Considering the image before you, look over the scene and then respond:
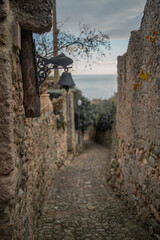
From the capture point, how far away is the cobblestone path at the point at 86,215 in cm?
394

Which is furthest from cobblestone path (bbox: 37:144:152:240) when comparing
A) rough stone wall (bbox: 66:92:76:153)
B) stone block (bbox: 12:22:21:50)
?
rough stone wall (bbox: 66:92:76:153)

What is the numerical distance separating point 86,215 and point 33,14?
153 inches

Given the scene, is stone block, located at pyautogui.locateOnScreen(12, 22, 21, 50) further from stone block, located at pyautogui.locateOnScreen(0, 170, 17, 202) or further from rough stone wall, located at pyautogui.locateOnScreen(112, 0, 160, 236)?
rough stone wall, located at pyautogui.locateOnScreen(112, 0, 160, 236)

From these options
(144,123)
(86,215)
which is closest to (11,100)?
(144,123)

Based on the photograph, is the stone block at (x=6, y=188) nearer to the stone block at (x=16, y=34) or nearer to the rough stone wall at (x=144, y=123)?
the stone block at (x=16, y=34)

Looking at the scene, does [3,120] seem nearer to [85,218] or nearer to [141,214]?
[141,214]

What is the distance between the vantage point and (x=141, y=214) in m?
4.07

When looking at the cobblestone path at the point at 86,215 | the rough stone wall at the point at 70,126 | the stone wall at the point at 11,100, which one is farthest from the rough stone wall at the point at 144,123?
the rough stone wall at the point at 70,126

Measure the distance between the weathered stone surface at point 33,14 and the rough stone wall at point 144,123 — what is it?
1535 millimetres

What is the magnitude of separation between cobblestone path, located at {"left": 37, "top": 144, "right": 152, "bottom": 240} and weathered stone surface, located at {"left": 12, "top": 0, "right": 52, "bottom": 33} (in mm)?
3096

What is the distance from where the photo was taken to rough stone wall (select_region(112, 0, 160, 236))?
338 cm

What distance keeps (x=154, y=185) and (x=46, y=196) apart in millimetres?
3055

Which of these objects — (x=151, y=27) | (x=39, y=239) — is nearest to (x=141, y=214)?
(x=39, y=239)

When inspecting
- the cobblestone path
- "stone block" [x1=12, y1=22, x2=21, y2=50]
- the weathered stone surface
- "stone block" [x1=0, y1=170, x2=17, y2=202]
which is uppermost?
the weathered stone surface
